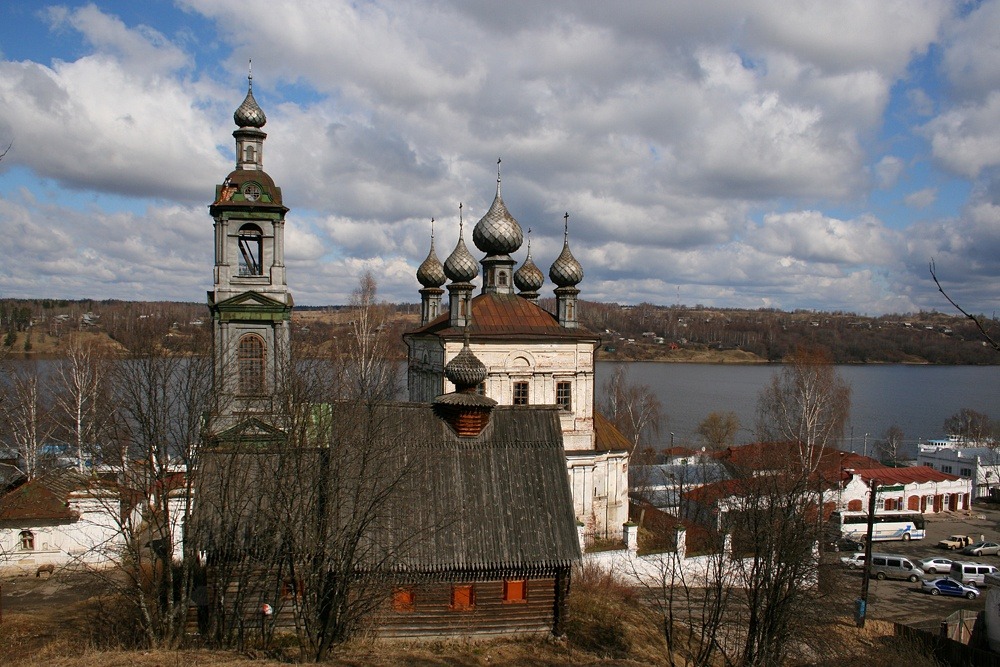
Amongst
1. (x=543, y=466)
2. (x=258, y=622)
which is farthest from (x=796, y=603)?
(x=258, y=622)

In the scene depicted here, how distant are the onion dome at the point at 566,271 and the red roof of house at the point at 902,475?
16644 mm

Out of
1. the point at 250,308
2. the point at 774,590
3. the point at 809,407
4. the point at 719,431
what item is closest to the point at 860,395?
the point at 719,431

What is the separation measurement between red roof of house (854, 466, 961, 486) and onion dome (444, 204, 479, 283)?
19.0 metres

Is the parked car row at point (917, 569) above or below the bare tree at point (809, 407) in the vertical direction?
below

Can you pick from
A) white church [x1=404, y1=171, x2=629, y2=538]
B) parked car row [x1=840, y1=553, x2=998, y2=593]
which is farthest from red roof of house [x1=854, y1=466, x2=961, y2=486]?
white church [x1=404, y1=171, x2=629, y2=538]

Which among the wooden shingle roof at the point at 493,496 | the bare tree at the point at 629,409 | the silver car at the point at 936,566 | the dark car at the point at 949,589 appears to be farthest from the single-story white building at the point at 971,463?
the wooden shingle roof at the point at 493,496

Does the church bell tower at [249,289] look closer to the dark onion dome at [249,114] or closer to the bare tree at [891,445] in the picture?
the dark onion dome at [249,114]

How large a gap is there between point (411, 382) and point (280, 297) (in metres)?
7.58

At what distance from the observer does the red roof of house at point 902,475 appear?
101ft

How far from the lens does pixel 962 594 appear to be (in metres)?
19.8

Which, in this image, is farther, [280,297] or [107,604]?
[280,297]

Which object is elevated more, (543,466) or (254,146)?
(254,146)

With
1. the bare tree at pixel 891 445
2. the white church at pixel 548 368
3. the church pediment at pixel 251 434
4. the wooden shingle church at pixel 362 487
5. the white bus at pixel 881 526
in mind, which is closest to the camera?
the wooden shingle church at pixel 362 487

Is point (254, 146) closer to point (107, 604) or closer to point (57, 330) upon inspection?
point (107, 604)
